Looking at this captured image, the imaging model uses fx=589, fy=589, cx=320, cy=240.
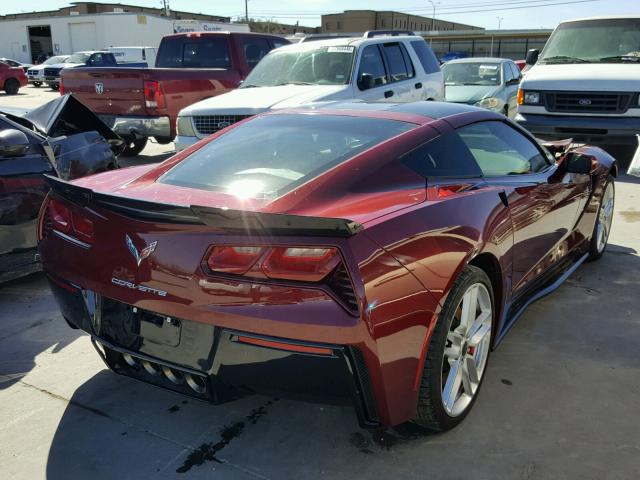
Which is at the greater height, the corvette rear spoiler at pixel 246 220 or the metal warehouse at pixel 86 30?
the metal warehouse at pixel 86 30

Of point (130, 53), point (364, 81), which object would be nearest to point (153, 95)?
point (364, 81)

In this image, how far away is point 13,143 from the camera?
169 inches

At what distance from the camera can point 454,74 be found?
1233cm

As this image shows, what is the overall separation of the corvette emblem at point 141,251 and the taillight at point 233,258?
10.4 inches

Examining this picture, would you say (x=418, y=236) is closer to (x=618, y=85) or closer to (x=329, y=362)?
(x=329, y=362)

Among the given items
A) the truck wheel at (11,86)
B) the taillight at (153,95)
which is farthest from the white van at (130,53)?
the taillight at (153,95)

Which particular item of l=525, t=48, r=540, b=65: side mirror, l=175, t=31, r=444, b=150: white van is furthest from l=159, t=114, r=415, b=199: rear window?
l=525, t=48, r=540, b=65: side mirror

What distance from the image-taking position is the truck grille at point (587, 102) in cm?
851

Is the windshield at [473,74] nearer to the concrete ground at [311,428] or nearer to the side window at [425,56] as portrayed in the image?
the side window at [425,56]

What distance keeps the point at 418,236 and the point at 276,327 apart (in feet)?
2.29

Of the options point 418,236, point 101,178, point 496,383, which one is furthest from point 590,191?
point 101,178

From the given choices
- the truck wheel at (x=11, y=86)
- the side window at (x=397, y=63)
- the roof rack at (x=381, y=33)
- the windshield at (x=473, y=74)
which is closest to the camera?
the side window at (x=397, y=63)

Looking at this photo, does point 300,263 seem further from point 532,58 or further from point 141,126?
point 532,58

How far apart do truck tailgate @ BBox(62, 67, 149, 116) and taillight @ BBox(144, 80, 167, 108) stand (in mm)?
74
